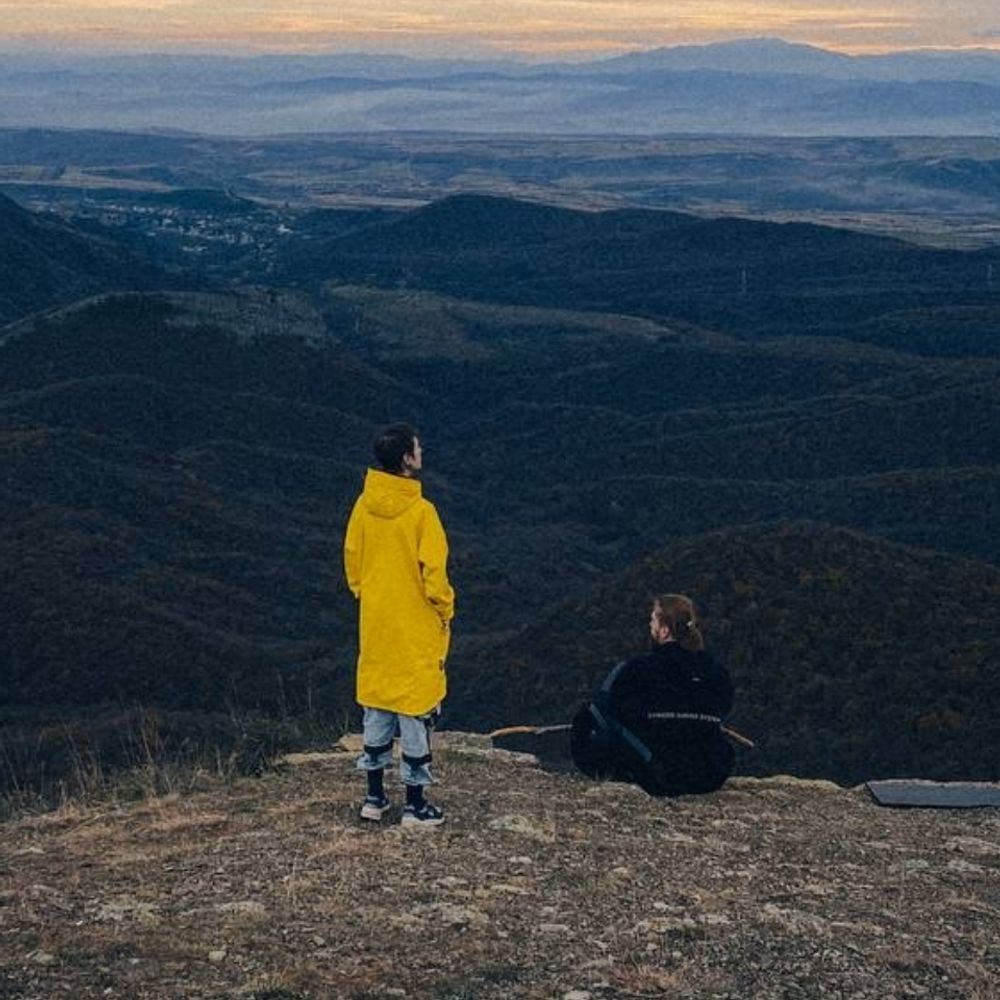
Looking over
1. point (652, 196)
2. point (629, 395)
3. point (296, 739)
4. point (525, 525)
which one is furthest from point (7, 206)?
point (652, 196)

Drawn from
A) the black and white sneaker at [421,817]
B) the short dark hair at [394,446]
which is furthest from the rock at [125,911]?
the short dark hair at [394,446]

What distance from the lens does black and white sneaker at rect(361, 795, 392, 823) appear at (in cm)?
790

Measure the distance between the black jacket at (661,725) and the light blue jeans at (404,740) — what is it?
1393mm

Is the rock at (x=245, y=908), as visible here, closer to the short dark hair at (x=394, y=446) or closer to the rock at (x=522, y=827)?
the rock at (x=522, y=827)

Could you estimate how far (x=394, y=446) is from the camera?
7.25m

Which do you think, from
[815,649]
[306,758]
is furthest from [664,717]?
[815,649]

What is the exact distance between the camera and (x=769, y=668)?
19984 mm

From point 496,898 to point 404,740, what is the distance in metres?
1.15

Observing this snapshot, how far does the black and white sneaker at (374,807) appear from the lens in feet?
25.9

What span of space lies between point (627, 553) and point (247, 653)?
15.4 meters

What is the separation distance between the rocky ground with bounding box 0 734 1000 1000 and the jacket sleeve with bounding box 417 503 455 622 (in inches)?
55.4

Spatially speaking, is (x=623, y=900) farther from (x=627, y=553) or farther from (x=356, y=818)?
(x=627, y=553)

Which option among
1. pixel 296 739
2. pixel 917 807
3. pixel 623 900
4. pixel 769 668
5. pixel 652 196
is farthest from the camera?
pixel 652 196

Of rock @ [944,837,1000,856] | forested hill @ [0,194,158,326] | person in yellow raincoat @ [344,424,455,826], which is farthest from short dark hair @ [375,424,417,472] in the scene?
forested hill @ [0,194,158,326]
